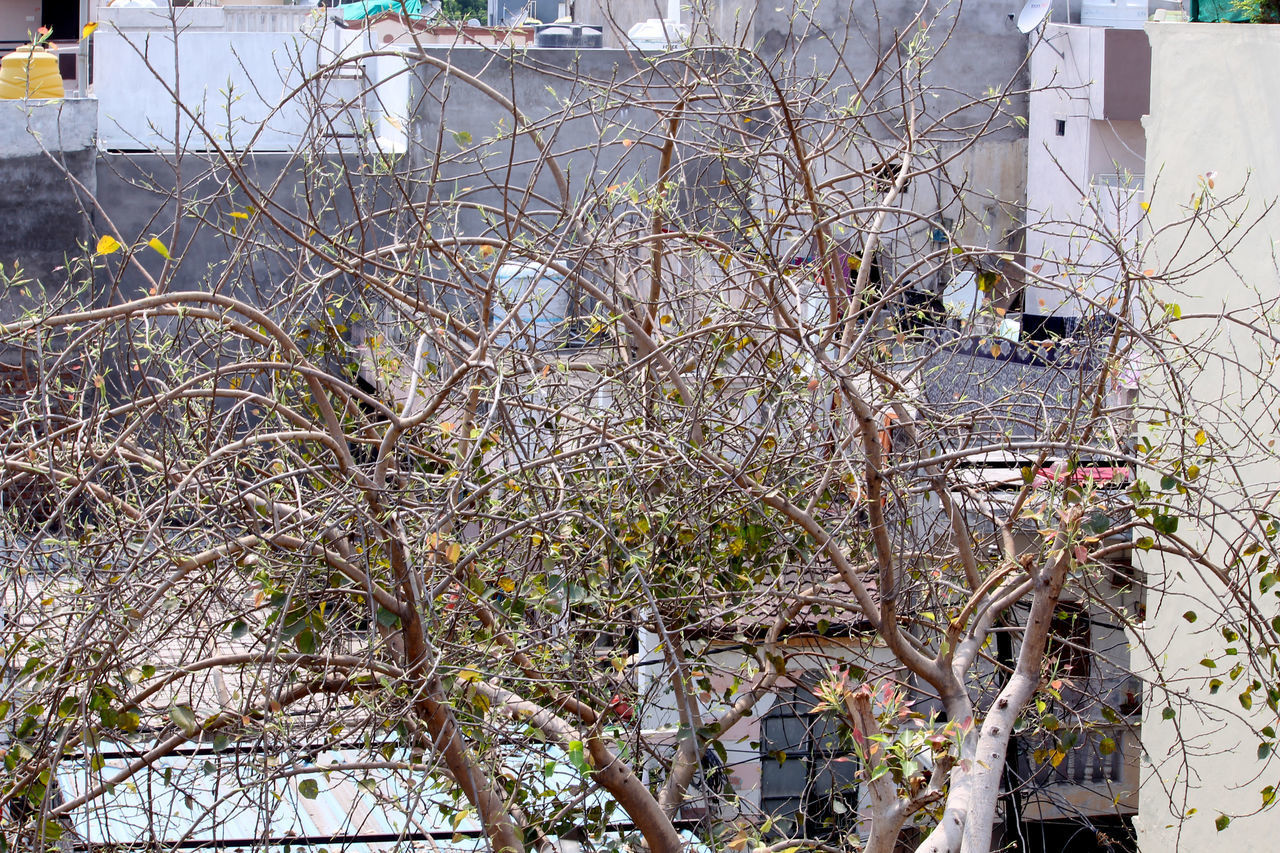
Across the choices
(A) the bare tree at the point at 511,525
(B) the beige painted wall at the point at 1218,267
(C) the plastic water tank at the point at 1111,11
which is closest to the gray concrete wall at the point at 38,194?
(A) the bare tree at the point at 511,525

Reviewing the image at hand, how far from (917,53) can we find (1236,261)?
2.69 m

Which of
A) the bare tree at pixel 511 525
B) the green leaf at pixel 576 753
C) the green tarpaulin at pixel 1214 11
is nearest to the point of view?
the bare tree at pixel 511 525

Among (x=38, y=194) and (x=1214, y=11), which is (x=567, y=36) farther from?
(x=1214, y=11)

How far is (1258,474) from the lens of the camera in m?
6.07

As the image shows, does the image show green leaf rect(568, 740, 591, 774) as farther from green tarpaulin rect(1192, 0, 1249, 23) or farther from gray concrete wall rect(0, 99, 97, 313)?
gray concrete wall rect(0, 99, 97, 313)

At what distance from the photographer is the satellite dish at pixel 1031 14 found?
13250 millimetres

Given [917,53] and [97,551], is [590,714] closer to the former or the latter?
[97,551]

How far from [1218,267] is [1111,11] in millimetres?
9373

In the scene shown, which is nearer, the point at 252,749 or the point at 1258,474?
the point at 252,749

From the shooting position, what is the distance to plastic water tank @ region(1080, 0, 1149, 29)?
1420 cm

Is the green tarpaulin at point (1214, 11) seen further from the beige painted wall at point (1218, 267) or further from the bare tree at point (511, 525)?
the bare tree at point (511, 525)

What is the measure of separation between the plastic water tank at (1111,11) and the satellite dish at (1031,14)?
0.80 metres

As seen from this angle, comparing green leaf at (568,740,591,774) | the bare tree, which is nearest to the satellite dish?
the bare tree

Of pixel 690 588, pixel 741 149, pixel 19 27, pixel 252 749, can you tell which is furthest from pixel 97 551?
pixel 19 27
